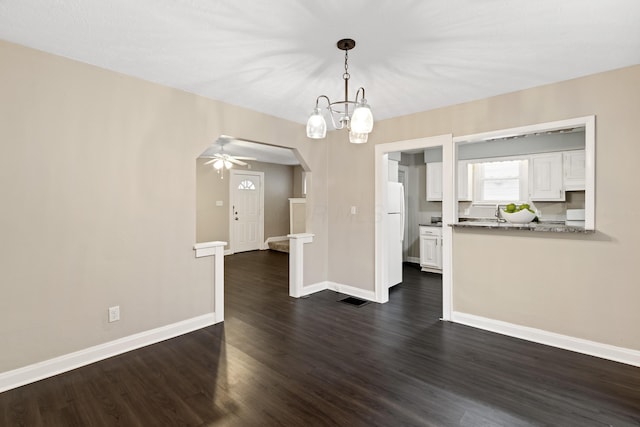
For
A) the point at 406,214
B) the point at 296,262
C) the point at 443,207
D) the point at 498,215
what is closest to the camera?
the point at 443,207

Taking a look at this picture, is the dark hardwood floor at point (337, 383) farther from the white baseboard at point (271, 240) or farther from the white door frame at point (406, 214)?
the white baseboard at point (271, 240)

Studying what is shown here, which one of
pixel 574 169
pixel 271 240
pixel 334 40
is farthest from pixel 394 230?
pixel 271 240

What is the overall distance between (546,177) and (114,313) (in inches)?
242

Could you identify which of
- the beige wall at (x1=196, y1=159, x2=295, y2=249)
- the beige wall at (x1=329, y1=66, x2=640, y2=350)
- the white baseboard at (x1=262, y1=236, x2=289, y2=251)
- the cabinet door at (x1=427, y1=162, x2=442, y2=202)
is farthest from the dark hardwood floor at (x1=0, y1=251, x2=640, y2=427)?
the white baseboard at (x1=262, y1=236, x2=289, y2=251)

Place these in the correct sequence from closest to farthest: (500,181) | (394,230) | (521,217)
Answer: (521,217) < (394,230) < (500,181)

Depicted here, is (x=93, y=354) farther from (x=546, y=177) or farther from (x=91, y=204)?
(x=546, y=177)

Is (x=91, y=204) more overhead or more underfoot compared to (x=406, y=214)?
more overhead

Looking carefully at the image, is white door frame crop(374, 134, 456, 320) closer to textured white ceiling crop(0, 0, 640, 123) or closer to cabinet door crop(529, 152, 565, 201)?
textured white ceiling crop(0, 0, 640, 123)

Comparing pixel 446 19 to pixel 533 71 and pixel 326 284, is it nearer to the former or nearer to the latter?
pixel 533 71

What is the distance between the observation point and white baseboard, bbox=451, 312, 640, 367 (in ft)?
8.53

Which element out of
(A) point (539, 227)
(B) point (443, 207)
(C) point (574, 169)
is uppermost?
(C) point (574, 169)

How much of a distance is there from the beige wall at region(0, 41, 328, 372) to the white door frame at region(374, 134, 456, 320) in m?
2.08

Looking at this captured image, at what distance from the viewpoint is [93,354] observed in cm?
260

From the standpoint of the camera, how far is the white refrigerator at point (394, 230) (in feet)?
15.0
